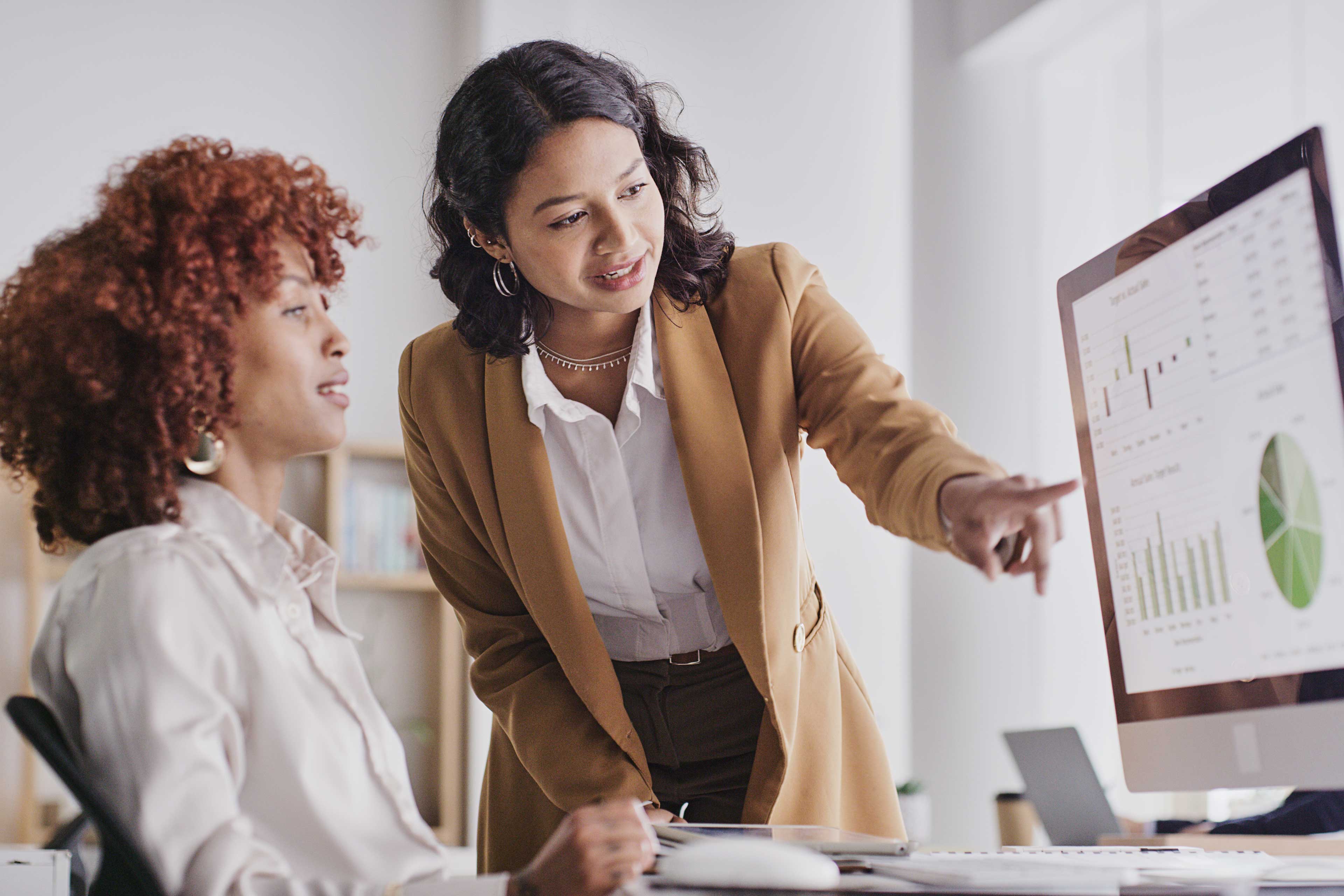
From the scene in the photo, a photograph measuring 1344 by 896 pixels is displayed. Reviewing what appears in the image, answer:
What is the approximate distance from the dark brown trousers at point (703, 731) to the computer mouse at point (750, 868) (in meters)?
0.64

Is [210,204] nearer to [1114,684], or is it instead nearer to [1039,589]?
[1039,589]

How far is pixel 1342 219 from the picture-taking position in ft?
9.88

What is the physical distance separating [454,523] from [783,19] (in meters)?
2.92

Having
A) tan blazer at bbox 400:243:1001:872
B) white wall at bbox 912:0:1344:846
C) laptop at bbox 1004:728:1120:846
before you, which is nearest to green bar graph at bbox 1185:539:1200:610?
tan blazer at bbox 400:243:1001:872

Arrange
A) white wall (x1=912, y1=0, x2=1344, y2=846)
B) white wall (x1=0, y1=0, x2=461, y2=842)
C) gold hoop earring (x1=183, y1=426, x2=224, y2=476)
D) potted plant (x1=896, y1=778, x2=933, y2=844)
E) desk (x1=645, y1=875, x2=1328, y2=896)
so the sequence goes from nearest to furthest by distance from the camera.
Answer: desk (x1=645, y1=875, x2=1328, y2=896) → gold hoop earring (x1=183, y1=426, x2=224, y2=476) → potted plant (x1=896, y1=778, x2=933, y2=844) → white wall (x1=912, y1=0, x2=1344, y2=846) → white wall (x1=0, y1=0, x2=461, y2=842)

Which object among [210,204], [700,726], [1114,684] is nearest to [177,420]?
[210,204]

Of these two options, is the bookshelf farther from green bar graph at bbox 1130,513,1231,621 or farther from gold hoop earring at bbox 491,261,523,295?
green bar graph at bbox 1130,513,1231,621

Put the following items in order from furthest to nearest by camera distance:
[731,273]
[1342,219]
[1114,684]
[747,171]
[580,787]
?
[747,171]
[1342,219]
[731,273]
[580,787]
[1114,684]

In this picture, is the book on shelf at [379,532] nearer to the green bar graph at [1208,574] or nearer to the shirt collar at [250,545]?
the shirt collar at [250,545]

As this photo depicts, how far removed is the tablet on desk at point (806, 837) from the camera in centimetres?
88

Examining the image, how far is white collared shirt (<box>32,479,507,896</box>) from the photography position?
0.82m

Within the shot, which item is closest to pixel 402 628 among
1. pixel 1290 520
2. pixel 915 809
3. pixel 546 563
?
pixel 915 809

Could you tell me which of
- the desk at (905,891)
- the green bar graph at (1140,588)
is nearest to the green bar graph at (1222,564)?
the green bar graph at (1140,588)

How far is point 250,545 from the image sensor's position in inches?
39.8
